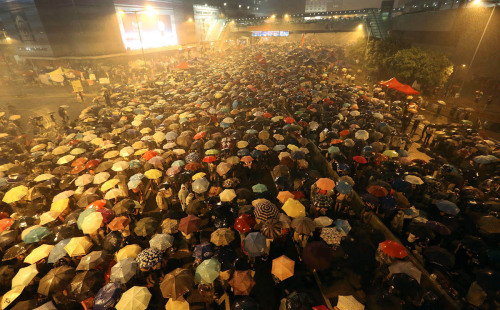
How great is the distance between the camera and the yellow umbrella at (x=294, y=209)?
8.34m

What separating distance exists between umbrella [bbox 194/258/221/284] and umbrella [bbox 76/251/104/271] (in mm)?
3242

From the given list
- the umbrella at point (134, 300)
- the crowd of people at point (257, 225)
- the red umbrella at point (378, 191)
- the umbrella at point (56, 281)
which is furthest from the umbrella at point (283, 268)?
the umbrella at point (56, 281)

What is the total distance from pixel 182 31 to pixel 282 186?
64.1 metres

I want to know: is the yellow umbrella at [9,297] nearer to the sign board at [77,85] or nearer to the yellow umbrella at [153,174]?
the yellow umbrella at [153,174]

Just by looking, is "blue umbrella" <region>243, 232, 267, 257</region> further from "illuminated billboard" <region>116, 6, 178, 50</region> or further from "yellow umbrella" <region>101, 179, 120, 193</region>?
"illuminated billboard" <region>116, 6, 178, 50</region>

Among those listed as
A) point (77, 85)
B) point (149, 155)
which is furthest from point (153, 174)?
point (77, 85)

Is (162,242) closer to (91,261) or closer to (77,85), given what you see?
(91,261)

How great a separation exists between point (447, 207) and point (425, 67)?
20271 mm

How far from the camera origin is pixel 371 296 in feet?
18.8

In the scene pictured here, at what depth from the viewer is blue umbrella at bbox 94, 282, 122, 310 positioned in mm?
5945

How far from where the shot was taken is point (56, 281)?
21.4 feet

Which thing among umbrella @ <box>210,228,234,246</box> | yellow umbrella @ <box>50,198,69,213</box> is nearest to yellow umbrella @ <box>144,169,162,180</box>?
yellow umbrella @ <box>50,198,69,213</box>

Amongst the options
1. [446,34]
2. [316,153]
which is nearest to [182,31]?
[446,34]

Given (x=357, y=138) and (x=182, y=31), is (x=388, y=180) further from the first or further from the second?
(x=182, y=31)
